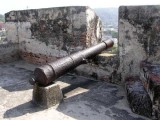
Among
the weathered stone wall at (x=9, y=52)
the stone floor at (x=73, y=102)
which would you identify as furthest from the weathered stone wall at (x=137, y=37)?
the weathered stone wall at (x=9, y=52)

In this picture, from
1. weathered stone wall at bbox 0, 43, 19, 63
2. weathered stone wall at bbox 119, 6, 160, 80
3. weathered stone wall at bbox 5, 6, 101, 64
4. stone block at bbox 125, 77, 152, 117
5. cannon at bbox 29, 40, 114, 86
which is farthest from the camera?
weathered stone wall at bbox 0, 43, 19, 63

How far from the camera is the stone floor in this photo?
4.33m

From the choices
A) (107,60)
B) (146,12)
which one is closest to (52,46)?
(107,60)

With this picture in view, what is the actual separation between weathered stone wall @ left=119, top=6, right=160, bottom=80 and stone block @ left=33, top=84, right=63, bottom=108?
179 centimetres

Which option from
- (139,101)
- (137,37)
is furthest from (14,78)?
(139,101)

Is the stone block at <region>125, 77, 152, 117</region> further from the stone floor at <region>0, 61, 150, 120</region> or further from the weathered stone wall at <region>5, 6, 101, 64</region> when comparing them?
the weathered stone wall at <region>5, 6, 101, 64</region>

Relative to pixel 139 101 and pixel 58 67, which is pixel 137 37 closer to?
pixel 139 101

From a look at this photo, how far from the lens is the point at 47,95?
4625 millimetres

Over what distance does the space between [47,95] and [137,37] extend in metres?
2.39

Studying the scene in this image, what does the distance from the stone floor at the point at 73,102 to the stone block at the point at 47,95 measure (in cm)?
10

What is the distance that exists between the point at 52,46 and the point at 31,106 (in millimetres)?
2825

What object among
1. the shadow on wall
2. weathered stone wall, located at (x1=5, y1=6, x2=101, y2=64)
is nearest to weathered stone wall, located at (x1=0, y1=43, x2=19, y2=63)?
weathered stone wall, located at (x1=5, y1=6, x2=101, y2=64)

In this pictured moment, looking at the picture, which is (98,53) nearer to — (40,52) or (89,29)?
(89,29)

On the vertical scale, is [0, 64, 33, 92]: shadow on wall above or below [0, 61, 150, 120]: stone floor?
above
